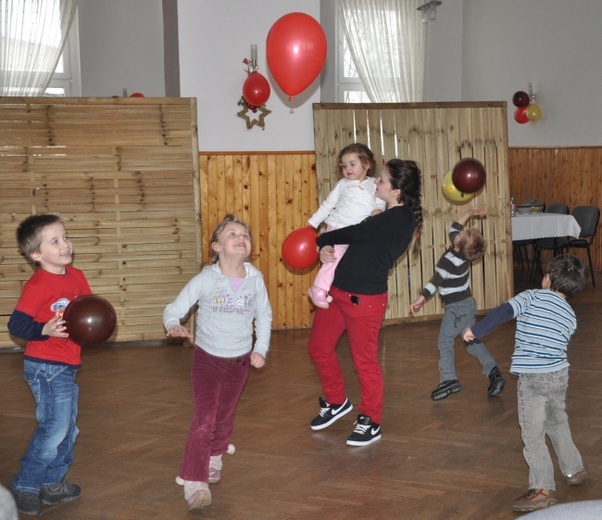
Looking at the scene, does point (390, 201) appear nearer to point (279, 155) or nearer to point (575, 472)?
point (575, 472)

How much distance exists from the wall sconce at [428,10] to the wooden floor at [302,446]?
8.58 meters

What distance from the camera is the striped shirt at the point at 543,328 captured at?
3.68 meters

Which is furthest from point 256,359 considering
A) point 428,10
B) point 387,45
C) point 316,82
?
point 428,10

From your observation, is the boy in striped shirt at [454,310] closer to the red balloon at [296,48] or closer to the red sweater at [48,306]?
the red balloon at [296,48]

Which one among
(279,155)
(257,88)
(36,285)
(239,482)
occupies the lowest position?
(239,482)

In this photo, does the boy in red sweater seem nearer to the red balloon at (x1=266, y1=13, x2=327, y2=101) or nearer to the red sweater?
Answer: the red sweater

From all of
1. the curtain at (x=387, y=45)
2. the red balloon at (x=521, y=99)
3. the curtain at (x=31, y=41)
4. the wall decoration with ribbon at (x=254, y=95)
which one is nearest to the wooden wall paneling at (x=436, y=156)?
the wall decoration with ribbon at (x=254, y=95)

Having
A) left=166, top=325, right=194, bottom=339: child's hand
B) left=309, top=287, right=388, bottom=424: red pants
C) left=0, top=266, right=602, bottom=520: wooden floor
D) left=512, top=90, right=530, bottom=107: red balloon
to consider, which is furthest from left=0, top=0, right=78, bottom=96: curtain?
left=166, top=325, right=194, bottom=339: child's hand

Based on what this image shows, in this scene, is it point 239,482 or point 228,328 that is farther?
point 239,482

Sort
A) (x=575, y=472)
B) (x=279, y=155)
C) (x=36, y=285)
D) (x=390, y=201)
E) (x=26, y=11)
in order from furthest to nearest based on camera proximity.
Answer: (x=26, y=11)
(x=279, y=155)
(x=390, y=201)
(x=575, y=472)
(x=36, y=285)

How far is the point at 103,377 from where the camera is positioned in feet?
20.5

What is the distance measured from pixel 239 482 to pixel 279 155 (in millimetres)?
4270

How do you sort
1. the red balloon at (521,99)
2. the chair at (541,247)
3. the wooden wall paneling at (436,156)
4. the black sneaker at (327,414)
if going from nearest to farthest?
the black sneaker at (327,414) < the wooden wall paneling at (436,156) < the chair at (541,247) < the red balloon at (521,99)

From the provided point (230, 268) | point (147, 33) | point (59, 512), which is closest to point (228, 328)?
point (230, 268)
